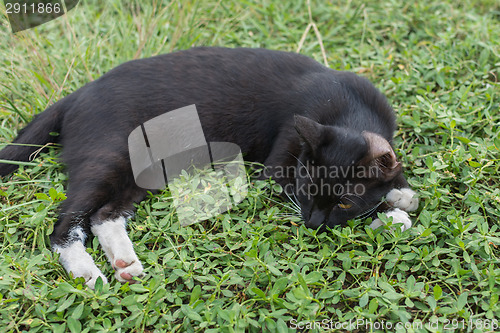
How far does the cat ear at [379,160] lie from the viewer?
6.95ft

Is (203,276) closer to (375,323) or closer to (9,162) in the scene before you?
(375,323)

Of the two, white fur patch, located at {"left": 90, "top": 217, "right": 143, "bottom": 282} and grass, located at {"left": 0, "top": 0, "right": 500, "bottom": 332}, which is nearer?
grass, located at {"left": 0, "top": 0, "right": 500, "bottom": 332}

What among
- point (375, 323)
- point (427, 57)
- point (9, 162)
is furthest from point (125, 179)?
point (427, 57)

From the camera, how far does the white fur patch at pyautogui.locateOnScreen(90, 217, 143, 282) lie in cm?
206

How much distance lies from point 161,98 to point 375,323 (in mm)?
1614

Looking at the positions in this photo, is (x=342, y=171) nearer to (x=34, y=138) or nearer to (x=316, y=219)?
(x=316, y=219)

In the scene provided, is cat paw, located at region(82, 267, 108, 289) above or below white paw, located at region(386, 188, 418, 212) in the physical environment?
above

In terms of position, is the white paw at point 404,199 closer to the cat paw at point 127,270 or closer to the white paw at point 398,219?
Result: the white paw at point 398,219

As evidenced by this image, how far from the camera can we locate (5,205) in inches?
95.3

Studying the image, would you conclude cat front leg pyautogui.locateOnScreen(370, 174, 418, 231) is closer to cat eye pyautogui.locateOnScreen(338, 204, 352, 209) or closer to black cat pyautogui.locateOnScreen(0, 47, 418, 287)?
black cat pyautogui.locateOnScreen(0, 47, 418, 287)

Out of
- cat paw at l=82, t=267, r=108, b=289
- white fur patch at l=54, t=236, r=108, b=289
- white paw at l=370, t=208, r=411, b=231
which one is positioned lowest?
white paw at l=370, t=208, r=411, b=231

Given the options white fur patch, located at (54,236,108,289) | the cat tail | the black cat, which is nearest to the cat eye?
the black cat

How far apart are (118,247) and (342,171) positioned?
113cm

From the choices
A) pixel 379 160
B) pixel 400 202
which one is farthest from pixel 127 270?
pixel 400 202
